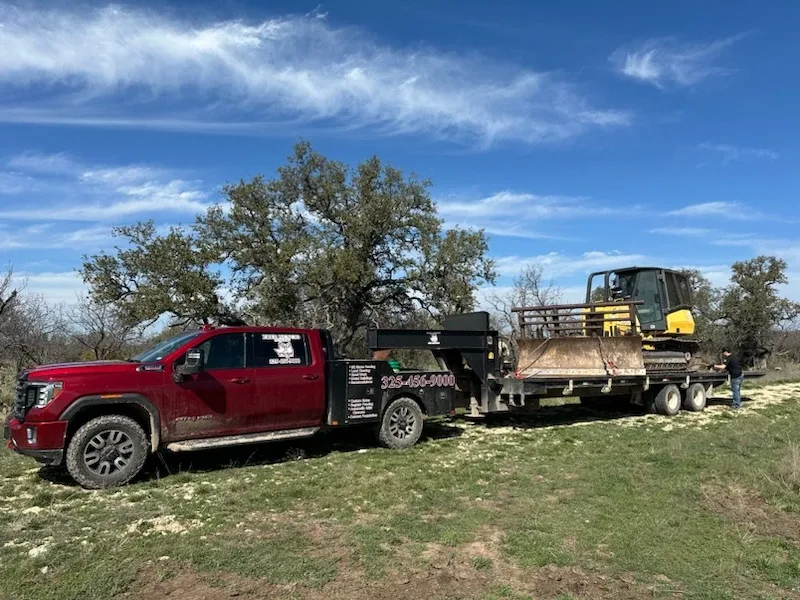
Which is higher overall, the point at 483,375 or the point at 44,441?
the point at 483,375

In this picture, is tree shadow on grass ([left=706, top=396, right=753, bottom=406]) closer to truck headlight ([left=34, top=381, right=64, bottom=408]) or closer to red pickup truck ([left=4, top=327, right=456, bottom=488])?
red pickup truck ([left=4, top=327, right=456, bottom=488])

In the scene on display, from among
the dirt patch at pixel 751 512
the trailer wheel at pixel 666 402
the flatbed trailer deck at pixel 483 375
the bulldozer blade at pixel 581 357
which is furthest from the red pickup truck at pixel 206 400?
the trailer wheel at pixel 666 402

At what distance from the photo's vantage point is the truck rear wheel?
707cm

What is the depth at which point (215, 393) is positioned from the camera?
8.04 m

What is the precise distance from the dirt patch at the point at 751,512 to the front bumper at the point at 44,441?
7135 millimetres

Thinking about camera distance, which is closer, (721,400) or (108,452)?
(108,452)

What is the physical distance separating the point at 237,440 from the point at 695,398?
1132cm

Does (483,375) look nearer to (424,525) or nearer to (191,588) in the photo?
(424,525)

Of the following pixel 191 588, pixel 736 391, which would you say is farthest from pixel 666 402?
pixel 191 588

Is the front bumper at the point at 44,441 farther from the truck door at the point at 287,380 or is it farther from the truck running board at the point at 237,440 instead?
the truck door at the point at 287,380

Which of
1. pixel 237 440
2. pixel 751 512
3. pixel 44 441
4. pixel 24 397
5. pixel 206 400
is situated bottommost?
pixel 751 512

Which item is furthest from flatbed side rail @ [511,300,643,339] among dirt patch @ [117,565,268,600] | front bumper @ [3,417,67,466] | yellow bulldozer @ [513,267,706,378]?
dirt patch @ [117,565,268,600]

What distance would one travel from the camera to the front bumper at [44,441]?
6.94 metres

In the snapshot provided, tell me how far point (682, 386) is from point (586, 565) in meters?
10.8
